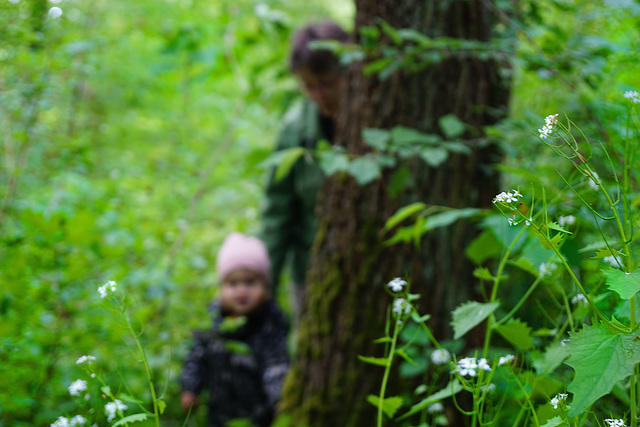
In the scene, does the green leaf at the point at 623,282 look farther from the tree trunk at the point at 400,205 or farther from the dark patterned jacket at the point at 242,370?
the dark patterned jacket at the point at 242,370

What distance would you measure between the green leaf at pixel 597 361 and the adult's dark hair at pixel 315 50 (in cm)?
217

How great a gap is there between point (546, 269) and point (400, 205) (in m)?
0.97

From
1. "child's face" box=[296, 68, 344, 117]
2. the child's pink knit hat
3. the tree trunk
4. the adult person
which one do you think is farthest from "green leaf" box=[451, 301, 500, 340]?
the child's pink knit hat

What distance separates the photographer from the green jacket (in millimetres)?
2883

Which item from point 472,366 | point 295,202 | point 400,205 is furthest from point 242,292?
point 472,366

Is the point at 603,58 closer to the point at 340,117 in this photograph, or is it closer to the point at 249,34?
the point at 340,117

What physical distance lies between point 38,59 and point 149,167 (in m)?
3.87

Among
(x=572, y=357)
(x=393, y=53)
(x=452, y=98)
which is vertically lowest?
(x=452, y=98)

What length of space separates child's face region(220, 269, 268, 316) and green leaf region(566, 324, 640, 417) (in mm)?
2461

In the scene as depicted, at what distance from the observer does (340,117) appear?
203 cm

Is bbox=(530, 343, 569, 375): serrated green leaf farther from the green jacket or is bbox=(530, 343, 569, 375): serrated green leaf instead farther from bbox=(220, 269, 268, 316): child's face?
bbox=(220, 269, 268, 316): child's face

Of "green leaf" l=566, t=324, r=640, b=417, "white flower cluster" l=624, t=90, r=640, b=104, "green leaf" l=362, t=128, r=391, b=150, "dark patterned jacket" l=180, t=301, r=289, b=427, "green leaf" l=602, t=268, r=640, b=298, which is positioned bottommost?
"dark patterned jacket" l=180, t=301, r=289, b=427

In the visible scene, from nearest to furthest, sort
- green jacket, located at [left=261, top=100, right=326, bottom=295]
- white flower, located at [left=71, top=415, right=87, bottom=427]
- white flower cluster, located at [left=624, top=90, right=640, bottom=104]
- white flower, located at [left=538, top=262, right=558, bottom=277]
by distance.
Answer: white flower cluster, located at [left=624, top=90, right=640, bottom=104] → white flower, located at [left=71, top=415, right=87, bottom=427] → white flower, located at [left=538, top=262, right=558, bottom=277] → green jacket, located at [left=261, top=100, right=326, bottom=295]

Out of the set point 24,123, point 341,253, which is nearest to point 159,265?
point 24,123
